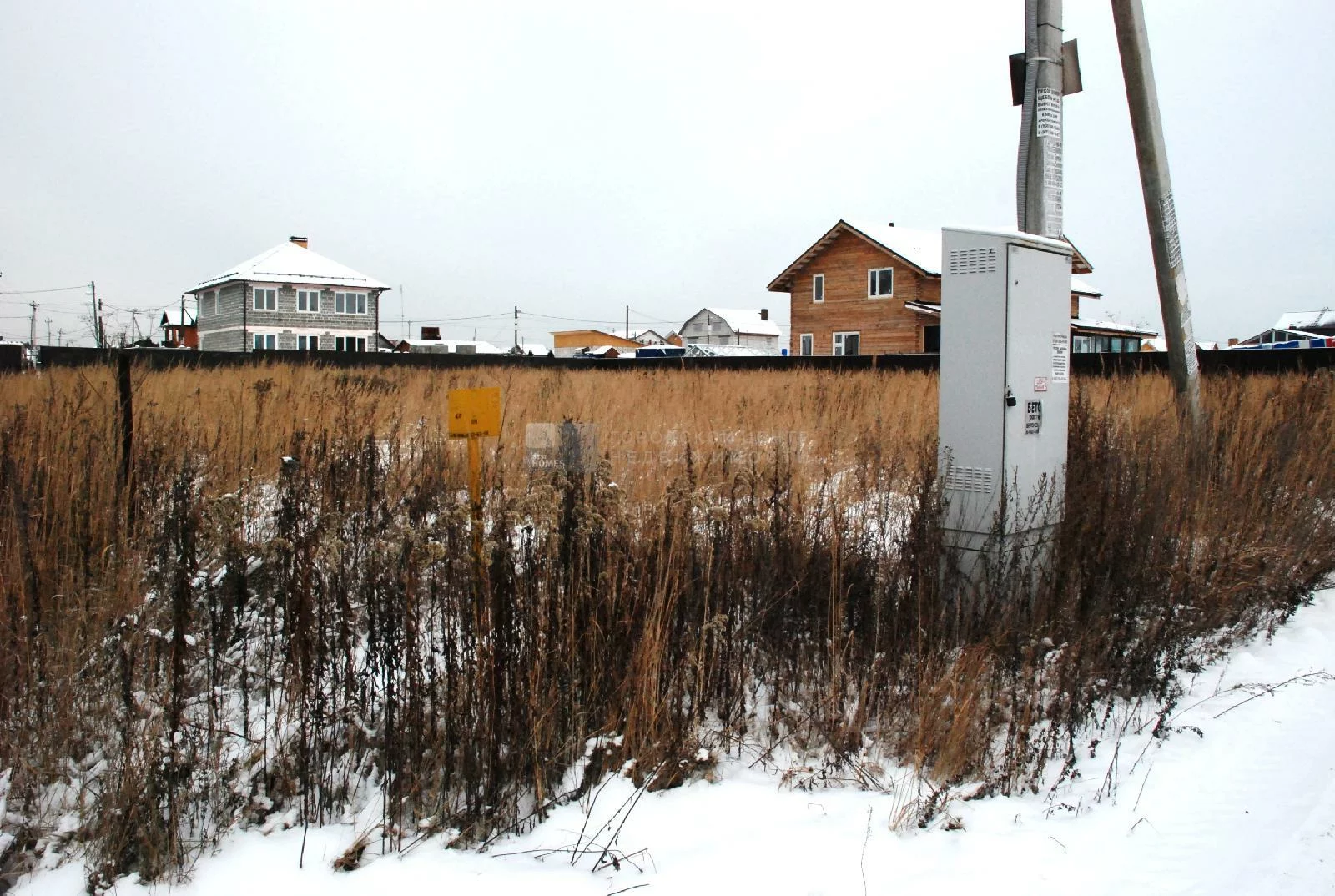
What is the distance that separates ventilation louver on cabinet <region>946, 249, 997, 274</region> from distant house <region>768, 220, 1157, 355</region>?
31561mm

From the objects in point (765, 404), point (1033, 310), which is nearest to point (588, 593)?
point (1033, 310)

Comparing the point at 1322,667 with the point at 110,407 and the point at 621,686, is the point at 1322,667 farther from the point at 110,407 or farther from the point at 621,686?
the point at 110,407

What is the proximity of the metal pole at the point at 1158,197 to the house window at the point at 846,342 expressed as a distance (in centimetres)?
3074

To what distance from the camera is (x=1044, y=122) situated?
548cm

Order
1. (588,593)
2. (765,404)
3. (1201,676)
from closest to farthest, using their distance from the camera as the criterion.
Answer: (588,593) < (1201,676) < (765,404)

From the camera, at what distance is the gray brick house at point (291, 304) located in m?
51.7

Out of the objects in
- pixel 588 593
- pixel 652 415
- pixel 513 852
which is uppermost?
pixel 652 415

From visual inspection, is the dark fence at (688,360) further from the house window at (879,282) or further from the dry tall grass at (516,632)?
the house window at (879,282)

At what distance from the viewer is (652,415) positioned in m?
9.74

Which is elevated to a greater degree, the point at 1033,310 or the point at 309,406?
the point at 1033,310

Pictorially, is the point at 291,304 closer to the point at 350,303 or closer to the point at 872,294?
the point at 350,303

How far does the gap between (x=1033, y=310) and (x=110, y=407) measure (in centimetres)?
662

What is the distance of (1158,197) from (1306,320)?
276ft

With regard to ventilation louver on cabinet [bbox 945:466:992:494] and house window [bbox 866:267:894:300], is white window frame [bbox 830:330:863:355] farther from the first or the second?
ventilation louver on cabinet [bbox 945:466:992:494]
